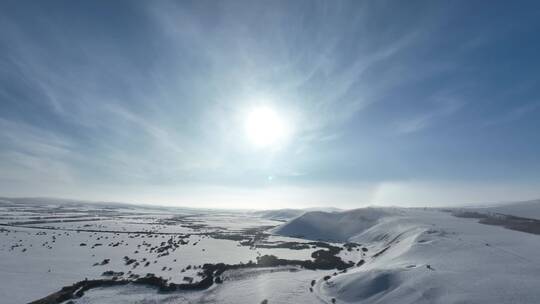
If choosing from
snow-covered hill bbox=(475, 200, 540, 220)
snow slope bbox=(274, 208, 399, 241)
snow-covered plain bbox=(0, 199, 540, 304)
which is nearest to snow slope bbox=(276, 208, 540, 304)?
snow-covered plain bbox=(0, 199, 540, 304)

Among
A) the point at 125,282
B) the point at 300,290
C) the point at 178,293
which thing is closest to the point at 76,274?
the point at 125,282

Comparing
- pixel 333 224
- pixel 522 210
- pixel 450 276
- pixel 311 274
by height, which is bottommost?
pixel 311 274

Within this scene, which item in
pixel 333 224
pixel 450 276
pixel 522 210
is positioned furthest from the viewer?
pixel 522 210

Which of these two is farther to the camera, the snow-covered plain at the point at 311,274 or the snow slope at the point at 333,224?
the snow slope at the point at 333,224

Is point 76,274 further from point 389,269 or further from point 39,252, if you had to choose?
point 389,269

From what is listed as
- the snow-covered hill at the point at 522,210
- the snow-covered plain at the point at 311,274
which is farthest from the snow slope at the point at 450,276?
the snow-covered hill at the point at 522,210

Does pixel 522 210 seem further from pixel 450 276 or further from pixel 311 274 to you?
pixel 450 276

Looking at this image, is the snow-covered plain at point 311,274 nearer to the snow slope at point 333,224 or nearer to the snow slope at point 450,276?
the snow slope at point 450,276

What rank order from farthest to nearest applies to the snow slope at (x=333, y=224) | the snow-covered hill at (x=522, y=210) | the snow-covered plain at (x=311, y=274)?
the snow-covered hill at (x=522, y=210) < the snow slope at (x=333, y=224) < the snow-covered plain at (x=311, y=274)

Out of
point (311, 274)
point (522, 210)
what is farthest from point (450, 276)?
point (522, 210)

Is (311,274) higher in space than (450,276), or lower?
lower

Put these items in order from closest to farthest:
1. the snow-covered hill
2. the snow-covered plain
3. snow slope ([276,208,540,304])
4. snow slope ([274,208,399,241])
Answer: snow slope ([276,208,540,304]), the snow-covered plain, snow slope ([274,208,399,241]), the snow-covered hill

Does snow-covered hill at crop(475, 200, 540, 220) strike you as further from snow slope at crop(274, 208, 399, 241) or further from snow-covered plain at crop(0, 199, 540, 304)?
snow-covered plain at crop(0, 199, 540, 304)
